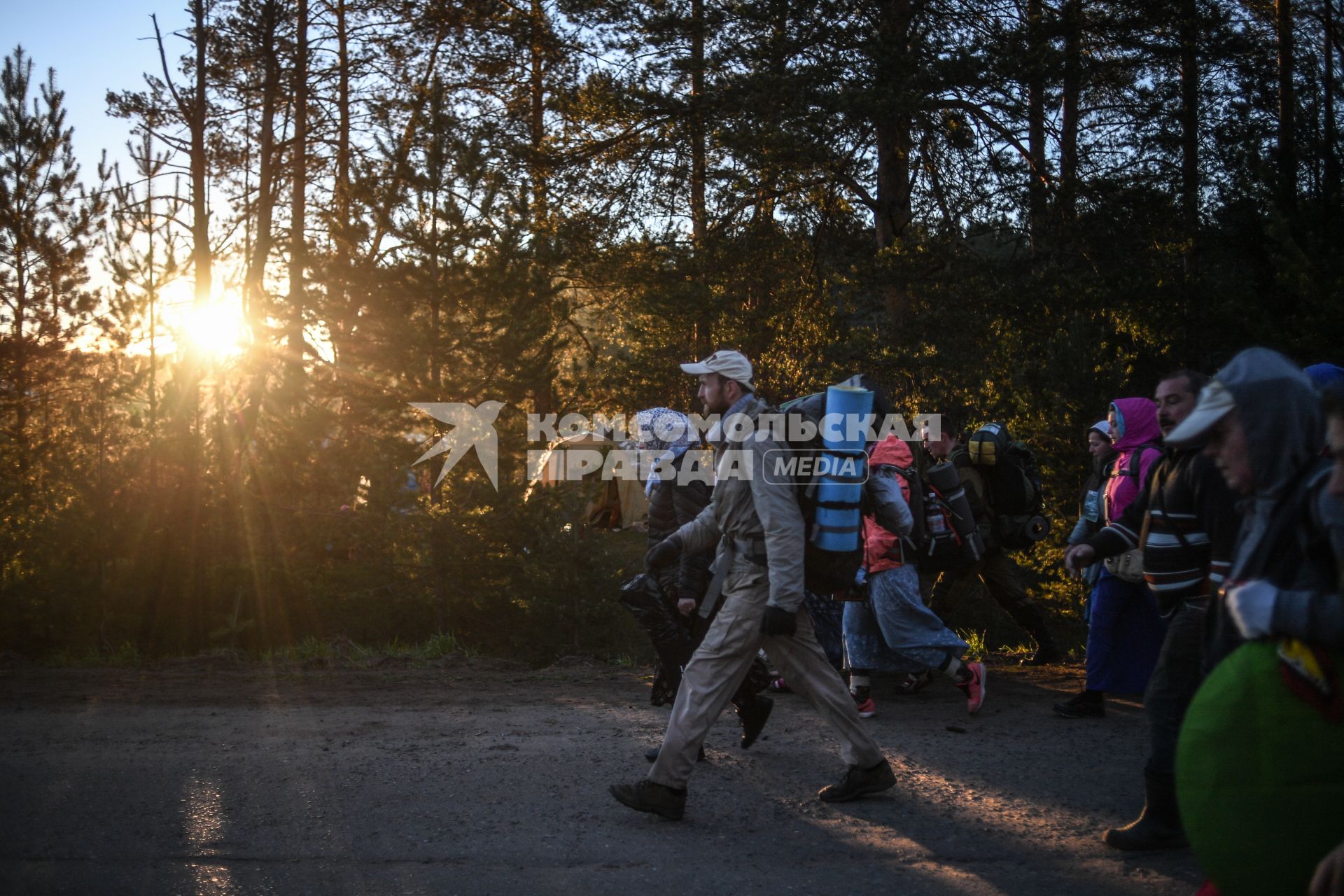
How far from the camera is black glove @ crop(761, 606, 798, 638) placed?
173 inches

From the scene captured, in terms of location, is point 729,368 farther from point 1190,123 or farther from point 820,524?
→ point 1190,123

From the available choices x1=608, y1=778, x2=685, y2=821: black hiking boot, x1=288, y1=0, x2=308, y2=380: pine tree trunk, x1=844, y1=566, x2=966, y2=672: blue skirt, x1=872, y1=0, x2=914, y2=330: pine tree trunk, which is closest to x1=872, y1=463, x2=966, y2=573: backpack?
x1=844, y1=566, x2=966, y2=672: blue skirt

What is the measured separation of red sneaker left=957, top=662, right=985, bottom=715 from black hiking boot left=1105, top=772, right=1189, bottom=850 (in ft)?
7.47

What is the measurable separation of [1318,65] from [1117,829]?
12.6 metres

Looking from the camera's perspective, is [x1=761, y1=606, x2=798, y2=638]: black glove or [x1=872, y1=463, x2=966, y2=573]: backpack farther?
[x1=872, y1=463, x2=966, y2=573]: backpack

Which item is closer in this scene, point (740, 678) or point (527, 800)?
point (740, 678)

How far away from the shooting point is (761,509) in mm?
4508

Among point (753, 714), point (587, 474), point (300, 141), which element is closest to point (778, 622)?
point (753, 714)

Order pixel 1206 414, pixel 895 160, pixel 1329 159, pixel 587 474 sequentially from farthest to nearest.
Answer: pixel 895 160 → pixel 1329 159 → pixel 587 474 → pixel 1206 414

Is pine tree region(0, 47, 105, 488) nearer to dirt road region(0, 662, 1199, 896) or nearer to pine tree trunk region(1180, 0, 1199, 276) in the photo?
dirt road region(0, 662, 1199, 896)

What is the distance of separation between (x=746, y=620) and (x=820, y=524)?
53cm

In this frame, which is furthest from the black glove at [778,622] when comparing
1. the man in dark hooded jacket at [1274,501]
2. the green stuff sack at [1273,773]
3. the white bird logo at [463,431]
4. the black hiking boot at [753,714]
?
the white bird logo at [463,431]

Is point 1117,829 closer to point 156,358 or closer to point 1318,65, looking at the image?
point 156,358

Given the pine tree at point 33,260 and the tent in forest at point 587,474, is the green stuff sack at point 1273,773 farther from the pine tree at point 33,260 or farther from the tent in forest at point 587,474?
the pine tree at point 33,260
